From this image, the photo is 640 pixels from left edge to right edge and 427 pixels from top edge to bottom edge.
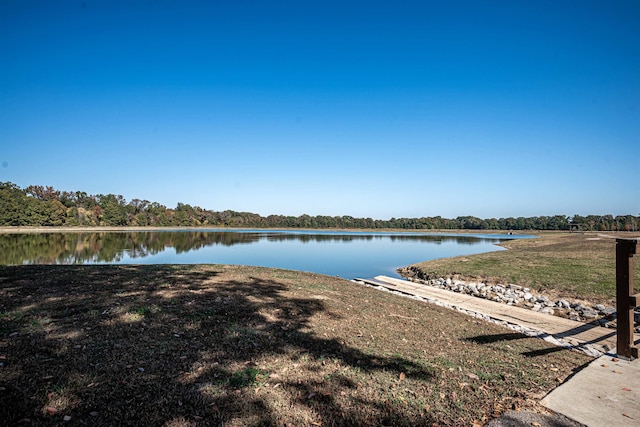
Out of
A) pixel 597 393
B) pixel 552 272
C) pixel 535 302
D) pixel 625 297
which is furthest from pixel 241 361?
pixel 552 272

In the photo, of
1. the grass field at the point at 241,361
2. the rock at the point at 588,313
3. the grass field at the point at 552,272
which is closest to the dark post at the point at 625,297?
the grass field at the point at 241,361

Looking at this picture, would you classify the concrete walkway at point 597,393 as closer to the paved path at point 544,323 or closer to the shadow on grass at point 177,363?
the paved path at point 544,323

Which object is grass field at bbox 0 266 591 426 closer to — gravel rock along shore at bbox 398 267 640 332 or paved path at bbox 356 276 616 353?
paved path at bbox 356 276 616 353

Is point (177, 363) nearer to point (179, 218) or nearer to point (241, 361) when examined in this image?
point (241, 361)

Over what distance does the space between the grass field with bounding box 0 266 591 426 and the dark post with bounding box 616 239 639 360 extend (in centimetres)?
109

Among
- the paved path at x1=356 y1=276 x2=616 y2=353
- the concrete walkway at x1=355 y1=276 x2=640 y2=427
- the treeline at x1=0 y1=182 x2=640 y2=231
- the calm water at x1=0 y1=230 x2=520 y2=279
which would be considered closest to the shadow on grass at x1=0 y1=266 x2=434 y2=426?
the concrete walkway at x1=355 y1=276 x2=640 y2=427

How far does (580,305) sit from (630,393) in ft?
29.8

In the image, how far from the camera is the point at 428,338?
668 centimetres

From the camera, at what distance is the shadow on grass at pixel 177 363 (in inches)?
131

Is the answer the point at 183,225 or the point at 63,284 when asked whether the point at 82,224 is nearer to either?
the point at 183,225

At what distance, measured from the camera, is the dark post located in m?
5.64

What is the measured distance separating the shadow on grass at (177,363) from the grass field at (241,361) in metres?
0.02

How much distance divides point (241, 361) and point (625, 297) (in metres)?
6.72

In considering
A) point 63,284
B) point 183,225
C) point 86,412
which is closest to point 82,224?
point 183,225
